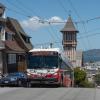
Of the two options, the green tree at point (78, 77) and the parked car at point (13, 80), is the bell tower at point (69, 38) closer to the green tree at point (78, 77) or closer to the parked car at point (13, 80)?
the green tree at point (78, 77)

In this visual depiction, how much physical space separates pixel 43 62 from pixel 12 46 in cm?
2810

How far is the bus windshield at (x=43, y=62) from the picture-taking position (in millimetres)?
33047

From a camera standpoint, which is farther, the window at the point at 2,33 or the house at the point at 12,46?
the house at the point at 12,46

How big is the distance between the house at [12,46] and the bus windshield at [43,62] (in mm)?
14082

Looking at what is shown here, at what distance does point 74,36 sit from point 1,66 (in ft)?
305

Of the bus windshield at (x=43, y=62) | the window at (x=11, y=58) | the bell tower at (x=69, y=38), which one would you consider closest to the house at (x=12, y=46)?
the window at (x=11, y=58)

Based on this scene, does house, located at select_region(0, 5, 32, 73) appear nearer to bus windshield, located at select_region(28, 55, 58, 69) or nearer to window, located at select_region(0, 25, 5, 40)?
window, located at select_region(0, 25, 5, 40)

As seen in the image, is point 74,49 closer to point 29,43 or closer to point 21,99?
point 29,43

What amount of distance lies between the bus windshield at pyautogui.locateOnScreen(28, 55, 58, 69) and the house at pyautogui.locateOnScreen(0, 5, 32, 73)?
14.1 m

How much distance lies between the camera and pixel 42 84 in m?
33.8

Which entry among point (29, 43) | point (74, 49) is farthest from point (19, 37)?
point (74, 49)

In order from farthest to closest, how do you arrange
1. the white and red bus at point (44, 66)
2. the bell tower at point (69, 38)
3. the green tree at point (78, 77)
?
the bell tower at point (69, 38)
the green tree at point (78, 77)
the white and red bus at point (44, 66)

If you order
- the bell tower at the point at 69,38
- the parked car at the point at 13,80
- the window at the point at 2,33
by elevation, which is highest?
the bell tower at the point at 69,38

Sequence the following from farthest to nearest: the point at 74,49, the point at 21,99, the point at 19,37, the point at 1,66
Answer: the point at 74,49 → the point at 19,37 → the point at 1,66 → the point at 21,99
